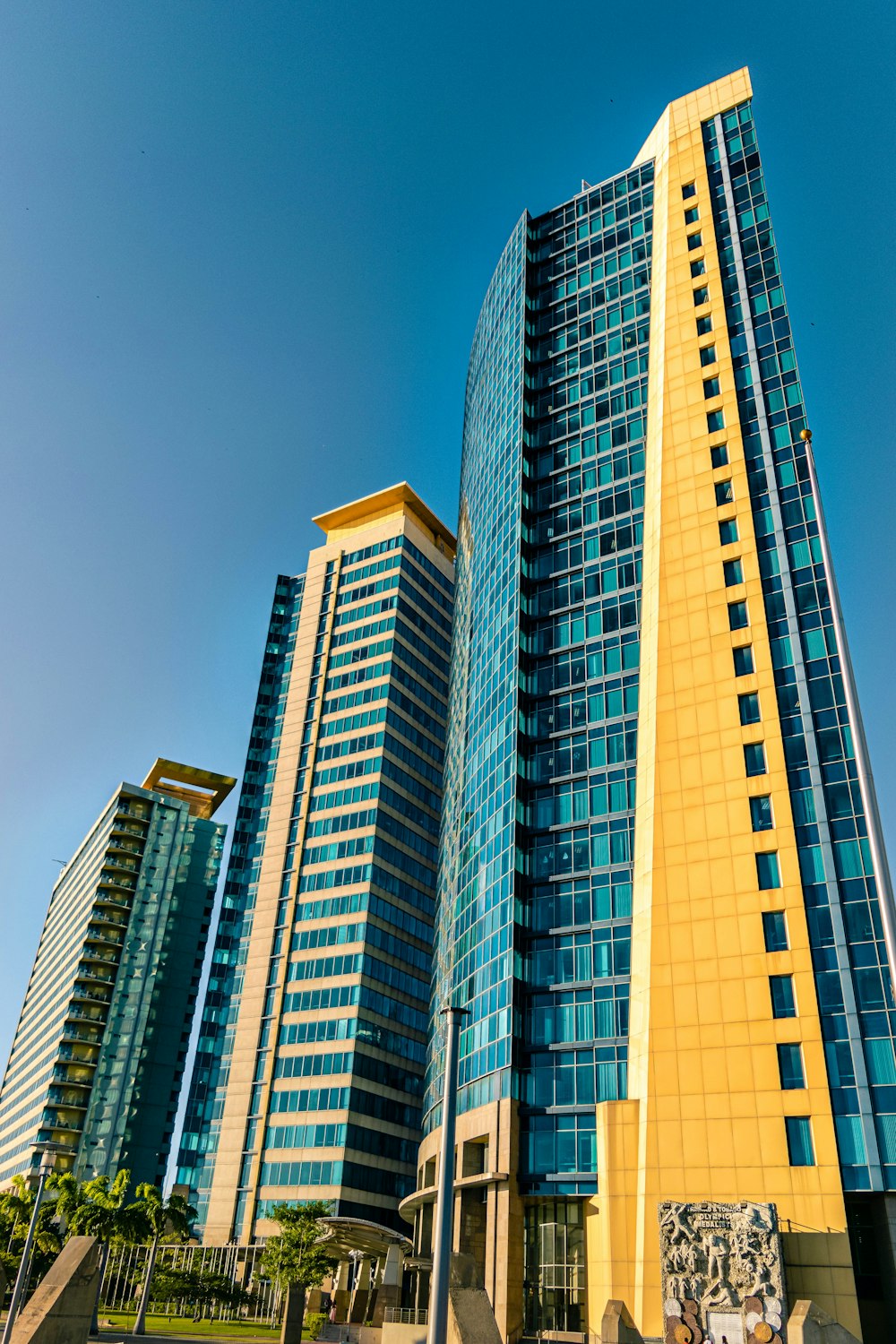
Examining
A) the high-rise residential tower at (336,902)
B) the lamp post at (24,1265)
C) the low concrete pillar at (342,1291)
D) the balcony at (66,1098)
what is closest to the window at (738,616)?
the high-rise residential tower at (336,902)

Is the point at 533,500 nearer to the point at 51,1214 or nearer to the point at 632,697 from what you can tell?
the point at 632,697

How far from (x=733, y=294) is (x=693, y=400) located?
962 cm

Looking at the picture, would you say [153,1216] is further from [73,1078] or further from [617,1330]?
[73,1078]

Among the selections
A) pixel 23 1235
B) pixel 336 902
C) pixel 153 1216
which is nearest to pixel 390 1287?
pixel 153 1216

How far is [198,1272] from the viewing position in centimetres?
8262

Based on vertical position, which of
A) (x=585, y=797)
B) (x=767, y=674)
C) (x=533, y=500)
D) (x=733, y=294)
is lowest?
(x=585, y=797)

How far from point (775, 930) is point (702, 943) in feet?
14.1

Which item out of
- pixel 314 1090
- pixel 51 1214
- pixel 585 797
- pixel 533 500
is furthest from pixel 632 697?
pixel 51 1214

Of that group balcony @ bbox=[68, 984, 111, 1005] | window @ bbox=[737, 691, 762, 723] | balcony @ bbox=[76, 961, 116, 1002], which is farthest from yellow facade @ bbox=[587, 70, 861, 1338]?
balcony @ bbox=[76, 961, 116, 1002]

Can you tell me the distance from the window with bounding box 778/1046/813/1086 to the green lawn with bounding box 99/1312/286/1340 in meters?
35.6

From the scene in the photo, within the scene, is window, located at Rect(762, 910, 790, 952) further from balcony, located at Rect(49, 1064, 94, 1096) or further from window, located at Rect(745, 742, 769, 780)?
balcony, located at Rect(49, 1064, 94, 1096)

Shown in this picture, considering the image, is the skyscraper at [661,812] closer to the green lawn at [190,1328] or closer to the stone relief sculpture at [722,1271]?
the stone relief sculpture at [722,1271]

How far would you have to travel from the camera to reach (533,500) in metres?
87.2

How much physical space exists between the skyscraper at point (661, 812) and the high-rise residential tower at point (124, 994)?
6848 cm
